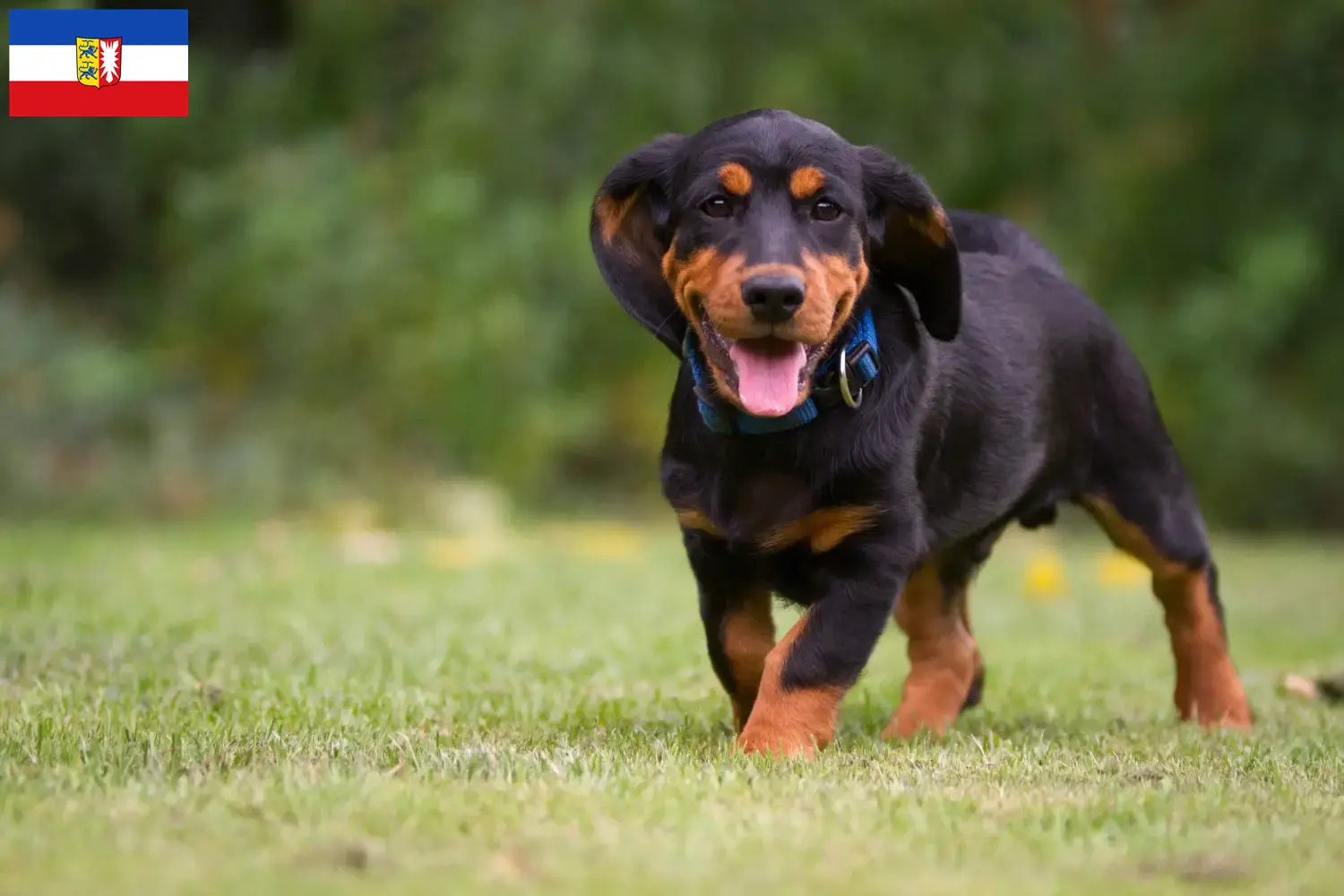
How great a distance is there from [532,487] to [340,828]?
10.5 meters

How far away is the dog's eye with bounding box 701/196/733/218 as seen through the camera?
3875mm

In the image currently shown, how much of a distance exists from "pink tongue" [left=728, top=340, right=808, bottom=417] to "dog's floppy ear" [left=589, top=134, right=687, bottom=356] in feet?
1.10

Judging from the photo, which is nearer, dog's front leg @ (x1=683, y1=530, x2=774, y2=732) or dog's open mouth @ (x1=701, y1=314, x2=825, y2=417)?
dog's open mouth @ (x1=701, y1=314, x2=825, y2=417)

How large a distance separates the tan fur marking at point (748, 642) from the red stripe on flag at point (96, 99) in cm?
353

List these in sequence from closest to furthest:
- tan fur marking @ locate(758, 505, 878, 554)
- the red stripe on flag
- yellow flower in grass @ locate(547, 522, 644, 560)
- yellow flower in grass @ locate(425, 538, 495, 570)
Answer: tan fur marking @ locate(758, 505, 878, 554), the red stripe on flag, yellow flower in grass @ locate(425, 538, 495, 570), yellow flower in grass @ locate(547, 522, 644, 560)

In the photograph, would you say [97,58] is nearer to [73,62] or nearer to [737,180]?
[73,62]

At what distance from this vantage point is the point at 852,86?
14.4 m

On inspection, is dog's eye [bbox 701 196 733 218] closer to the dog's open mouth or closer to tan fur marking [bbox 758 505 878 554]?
the dog's open mouth

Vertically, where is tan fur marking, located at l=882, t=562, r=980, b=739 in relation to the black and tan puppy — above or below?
below

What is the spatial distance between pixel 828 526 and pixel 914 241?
79cm

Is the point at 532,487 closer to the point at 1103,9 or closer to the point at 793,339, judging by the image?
the point at 1103,9

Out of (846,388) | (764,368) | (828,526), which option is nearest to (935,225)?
(846,388)

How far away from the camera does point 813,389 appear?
3889 millimetres

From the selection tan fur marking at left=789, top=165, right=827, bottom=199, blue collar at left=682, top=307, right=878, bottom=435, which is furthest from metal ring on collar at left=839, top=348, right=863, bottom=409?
tan fur marking at left=789, top=165, right=827, bottom=199
